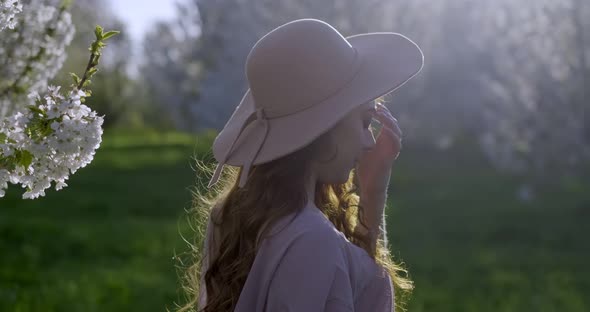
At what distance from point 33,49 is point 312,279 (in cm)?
240

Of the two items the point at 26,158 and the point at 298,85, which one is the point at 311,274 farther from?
the point at 26,158

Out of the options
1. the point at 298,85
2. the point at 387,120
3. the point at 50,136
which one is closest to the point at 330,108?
the point at 298,85

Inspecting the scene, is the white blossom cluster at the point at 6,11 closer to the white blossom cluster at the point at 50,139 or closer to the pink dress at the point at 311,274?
the white blossom cluster at the point at 50,139

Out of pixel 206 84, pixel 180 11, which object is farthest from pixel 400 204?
pixel 180 11

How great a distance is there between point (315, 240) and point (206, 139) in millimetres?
24685

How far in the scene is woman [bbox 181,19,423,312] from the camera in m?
2.12

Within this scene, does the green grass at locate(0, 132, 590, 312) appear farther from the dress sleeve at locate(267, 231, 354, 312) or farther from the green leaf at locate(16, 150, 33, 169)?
the green leaf at locate(16, 150, 33, 169)

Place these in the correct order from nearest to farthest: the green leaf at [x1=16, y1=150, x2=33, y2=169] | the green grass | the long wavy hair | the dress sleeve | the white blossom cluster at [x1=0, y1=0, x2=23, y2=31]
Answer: the dress sleeve → the green leaf at [x1=16, y1=150, x2=33, y2=169] → the long wavy hair → the white blossom cluster at [x1=0, y1=0, x2=23, y2=31] → the green grass

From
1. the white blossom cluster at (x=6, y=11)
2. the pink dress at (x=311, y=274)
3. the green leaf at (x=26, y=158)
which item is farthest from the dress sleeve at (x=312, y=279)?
the white blossom cluster at (x=6, y=11)

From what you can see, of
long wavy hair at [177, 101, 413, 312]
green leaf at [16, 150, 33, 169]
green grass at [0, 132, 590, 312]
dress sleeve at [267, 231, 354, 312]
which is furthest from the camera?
green grass at [0, 132, 590, 312]

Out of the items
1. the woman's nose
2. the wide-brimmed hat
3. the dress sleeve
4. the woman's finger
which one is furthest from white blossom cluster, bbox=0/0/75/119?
the dress sleeve

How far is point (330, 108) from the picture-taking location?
229cm

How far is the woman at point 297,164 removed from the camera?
2.12 m

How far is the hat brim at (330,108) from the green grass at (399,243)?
3.51 m
